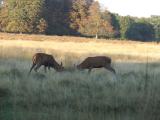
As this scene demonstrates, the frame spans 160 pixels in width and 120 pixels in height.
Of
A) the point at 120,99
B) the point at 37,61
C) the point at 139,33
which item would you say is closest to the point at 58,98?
the point at 120,99

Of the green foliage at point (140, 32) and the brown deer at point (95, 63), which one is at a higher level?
the brown deer at point (95, 63)

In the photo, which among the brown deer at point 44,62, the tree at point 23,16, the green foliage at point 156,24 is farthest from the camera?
the green foliage at point 156,24

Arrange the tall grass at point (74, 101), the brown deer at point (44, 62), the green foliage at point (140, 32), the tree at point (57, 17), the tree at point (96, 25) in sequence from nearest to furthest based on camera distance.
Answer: the tall grass at point (74, 101) < the brown deer at point (44, 62) < the tree at point (57, 17) < the tree at point (96, 25) < the green foliage at point (140, 32)

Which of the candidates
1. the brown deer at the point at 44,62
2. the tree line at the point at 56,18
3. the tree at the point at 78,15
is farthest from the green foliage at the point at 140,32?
the brown deer at the point at 44,62

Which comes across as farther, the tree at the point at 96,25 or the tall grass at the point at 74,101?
the tree at the point at 96,25

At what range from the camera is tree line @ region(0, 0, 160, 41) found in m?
71.8

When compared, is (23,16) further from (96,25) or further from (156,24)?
(156,24)

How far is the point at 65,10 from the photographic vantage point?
8156cm

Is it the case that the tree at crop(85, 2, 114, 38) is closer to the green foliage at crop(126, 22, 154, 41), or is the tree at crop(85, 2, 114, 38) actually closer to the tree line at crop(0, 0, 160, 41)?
the tree line at crop(0, 0, 160, 41)

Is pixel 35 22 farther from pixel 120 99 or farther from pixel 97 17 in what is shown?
pixel 120 99

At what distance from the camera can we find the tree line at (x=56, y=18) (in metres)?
71.8

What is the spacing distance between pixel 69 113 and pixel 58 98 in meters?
1.75

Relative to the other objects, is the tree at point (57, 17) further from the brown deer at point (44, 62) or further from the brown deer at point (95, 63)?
the brown deer at point (44, 62)

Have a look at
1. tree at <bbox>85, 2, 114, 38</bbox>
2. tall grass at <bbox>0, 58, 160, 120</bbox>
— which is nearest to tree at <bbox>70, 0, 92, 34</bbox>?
tree at <bbox>85, 2, 114, 38</bbox>
